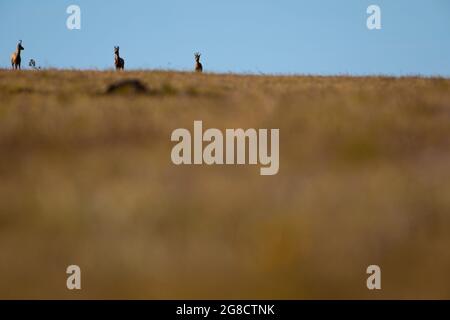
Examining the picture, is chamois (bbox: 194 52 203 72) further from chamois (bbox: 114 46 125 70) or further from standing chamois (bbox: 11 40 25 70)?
standing chamois (bbox: 11 40 25 70)

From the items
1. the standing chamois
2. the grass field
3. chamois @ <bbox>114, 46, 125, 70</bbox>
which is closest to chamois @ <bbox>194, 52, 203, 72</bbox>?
chamois @ <bbox>114, 46, 125, 70</bbox>

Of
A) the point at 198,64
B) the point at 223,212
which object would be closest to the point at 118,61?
the point at 198,64

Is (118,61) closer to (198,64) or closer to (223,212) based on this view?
(198,64)

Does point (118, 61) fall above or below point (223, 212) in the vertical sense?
above

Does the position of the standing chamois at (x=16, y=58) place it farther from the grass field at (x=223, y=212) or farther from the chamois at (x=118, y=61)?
the grass field at (x=223, y=212)

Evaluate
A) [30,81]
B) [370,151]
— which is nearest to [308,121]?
[370,151]

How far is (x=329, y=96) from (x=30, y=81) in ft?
31.2

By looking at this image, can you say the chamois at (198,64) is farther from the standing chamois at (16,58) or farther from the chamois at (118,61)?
the standing chamois at (16,58)

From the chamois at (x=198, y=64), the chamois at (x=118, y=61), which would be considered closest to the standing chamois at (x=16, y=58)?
the chamois at (x=118, y=61)

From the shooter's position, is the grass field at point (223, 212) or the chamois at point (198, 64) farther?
the chamois at point (198, 64)

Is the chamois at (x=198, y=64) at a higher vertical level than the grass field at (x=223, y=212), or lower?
higher

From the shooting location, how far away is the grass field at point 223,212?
10.5 feet

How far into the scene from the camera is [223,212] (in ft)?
13.9

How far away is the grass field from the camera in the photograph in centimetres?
320
